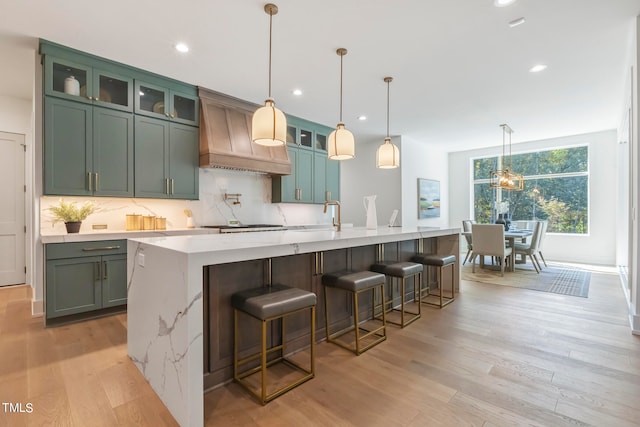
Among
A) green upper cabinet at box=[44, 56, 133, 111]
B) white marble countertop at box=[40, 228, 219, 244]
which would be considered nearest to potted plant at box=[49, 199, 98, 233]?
white marble countertop at box=[40, 228, 219, 244]

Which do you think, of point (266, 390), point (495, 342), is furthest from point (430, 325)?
point (266, 390)

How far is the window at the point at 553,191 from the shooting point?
257 inches

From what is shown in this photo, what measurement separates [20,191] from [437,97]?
6.20 m

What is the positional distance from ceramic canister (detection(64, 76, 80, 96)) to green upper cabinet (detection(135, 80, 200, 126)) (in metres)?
0.54

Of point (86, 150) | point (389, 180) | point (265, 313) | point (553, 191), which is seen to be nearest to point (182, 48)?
point (86, 150)

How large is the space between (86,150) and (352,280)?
3.06 metres

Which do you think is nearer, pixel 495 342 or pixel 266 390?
pixel 266 390

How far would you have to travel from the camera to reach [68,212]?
315 centimetres

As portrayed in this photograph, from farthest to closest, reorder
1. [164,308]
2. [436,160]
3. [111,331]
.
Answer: [436,160]
[111,331]
[164,308]

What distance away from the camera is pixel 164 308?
5.62ft

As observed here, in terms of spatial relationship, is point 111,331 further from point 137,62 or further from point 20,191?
point 20,191

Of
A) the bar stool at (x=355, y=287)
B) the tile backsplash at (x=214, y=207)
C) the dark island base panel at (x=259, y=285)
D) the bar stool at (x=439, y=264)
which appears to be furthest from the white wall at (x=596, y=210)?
the bar stool at (x=355, y=287)

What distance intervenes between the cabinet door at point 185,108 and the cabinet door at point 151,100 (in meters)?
0.08

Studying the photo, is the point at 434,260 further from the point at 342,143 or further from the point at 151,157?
the point at 151,157
